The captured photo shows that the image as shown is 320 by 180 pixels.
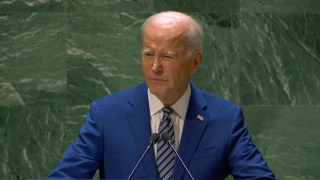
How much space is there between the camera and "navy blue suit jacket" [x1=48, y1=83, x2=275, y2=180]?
286cm

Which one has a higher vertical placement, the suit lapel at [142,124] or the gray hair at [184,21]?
the gray hair at [184,21]

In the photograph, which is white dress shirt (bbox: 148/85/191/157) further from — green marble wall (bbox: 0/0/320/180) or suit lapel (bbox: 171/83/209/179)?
green marble wall (bbox: 0/0/320/180)

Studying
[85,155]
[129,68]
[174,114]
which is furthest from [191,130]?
[129,68]

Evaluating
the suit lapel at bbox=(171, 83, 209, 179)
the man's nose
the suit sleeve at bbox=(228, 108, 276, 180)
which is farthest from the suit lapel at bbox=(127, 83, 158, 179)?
the suit sleeve at bbox=(228, 108, 276, 180)

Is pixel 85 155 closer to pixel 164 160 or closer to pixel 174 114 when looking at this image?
pixel 164 160

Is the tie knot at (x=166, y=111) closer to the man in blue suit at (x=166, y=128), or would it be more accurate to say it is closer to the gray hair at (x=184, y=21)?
the man in blue suit at (x=166, y=128)

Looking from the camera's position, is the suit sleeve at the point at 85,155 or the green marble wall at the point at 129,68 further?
the green marble wall at the point at 129,68

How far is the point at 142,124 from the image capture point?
2975 mm

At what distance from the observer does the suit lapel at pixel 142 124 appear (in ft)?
9.45

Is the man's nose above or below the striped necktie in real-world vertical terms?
above

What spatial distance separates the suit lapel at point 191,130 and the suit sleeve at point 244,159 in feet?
0.55

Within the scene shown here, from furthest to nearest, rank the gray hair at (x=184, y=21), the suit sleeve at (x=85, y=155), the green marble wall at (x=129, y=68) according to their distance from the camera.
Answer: the green marble wall at (x=129, y=68) → the gray hair at (x=184, y=21) → the suit sleeve at (x=85, y=155)

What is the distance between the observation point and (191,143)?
9.68 feet

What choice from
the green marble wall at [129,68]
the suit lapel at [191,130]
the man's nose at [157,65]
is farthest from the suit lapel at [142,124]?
the green marble wall at [129,68]
